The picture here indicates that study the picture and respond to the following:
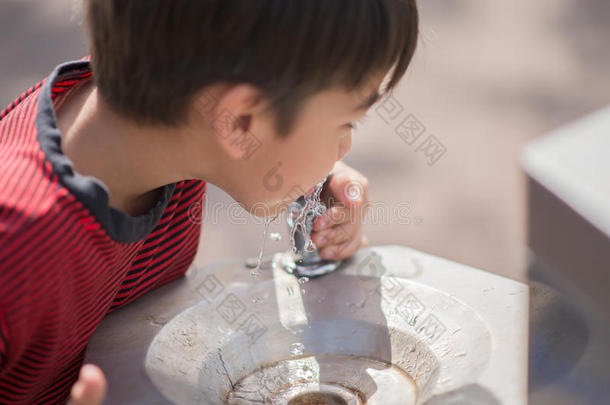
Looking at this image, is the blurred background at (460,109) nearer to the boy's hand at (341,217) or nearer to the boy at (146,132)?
the boy's hand at (341,217)

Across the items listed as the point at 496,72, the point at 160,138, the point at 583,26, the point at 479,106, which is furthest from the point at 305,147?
the point at 583,26

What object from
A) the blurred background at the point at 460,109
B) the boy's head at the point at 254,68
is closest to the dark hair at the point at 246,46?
the boy's head at the point at 254,68

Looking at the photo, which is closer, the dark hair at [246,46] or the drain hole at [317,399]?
the dark hair at [246,46]

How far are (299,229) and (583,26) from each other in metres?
1.73

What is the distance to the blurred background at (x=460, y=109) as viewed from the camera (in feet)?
5.86

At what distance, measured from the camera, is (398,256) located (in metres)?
0.93

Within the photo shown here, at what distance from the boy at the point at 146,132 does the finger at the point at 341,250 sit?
0.30 ft

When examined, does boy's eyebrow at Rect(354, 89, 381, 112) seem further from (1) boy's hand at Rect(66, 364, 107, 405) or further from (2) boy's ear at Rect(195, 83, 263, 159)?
(1) boy's hand at Rect(66, 364, 107, 405)

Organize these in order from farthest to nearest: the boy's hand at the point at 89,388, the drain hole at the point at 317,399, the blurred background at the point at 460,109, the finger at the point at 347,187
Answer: the blurred background at the point at 460,109
the finger at the point at 347,187
the drain hole at the point at 317,399
the boy's hand at the point at 89,388

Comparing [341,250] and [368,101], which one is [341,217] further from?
[368,101]

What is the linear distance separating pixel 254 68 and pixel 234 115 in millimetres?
59

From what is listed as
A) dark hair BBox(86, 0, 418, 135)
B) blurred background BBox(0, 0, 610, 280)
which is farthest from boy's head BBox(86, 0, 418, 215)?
blurred background BBox(0, 0, 610, 280)

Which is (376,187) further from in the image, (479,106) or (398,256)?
(398,256)

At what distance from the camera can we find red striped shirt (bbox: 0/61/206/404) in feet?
2.18
